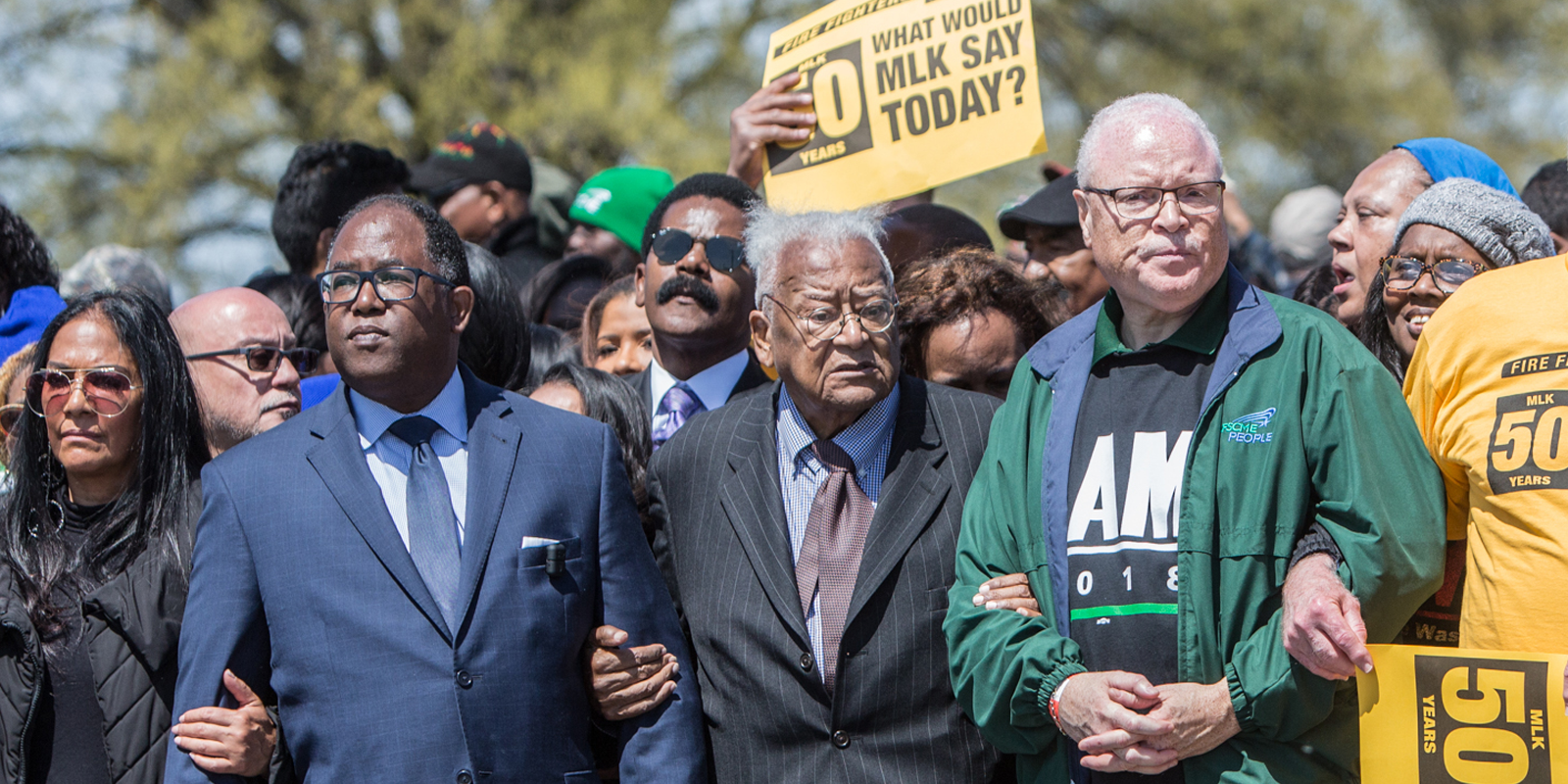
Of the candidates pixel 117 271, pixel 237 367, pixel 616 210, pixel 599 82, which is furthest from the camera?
pixel 599 82

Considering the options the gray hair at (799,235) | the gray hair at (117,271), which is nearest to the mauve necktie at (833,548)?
the gray hair at (799,235)

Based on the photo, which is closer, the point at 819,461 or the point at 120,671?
the point at 120,671

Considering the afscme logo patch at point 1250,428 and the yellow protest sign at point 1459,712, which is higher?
the afscme logo patch at point 1250,428

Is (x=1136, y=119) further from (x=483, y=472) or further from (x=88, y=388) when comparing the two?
(x=88, y=388)

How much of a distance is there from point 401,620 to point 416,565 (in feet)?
0.43

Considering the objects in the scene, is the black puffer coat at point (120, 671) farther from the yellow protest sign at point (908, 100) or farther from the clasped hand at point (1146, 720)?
the yellow protest sign at point (908, 100)

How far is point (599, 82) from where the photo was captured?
1128cm

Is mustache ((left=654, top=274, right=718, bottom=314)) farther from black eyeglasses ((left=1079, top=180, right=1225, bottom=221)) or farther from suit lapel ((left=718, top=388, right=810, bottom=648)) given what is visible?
black eyeglasses ((left=1079, top=180, right=1225, bottom=221))

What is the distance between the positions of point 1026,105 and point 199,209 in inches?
358

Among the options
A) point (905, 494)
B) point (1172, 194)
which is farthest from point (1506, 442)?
point (905, 494)

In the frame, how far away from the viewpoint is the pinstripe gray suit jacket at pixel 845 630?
3.41 m

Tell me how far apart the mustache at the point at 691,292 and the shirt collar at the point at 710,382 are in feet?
0.63

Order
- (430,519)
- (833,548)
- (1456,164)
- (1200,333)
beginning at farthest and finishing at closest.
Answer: (1456,164)
(833,548)
(430,519)
(1200,333)

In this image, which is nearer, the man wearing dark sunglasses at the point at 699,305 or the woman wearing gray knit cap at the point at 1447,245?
the woman wearing gray knit cap at the point at 1447,245
